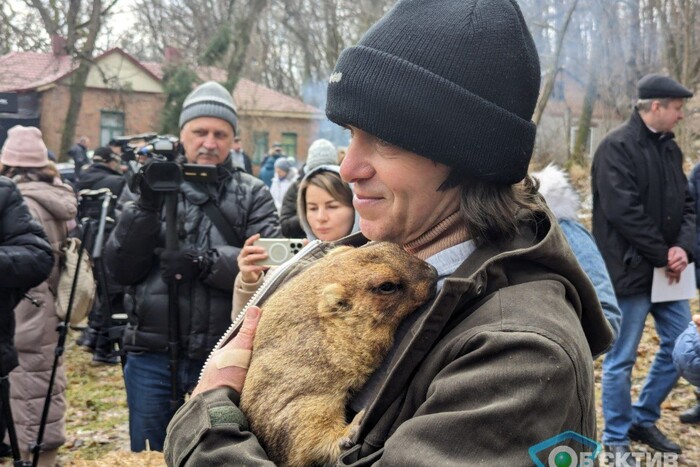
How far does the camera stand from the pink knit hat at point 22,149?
6260 mm

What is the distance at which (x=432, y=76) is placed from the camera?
71.4 inches

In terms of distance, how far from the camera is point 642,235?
20.0 ft

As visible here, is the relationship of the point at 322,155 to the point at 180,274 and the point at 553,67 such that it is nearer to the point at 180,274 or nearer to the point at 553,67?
the point at 180,274

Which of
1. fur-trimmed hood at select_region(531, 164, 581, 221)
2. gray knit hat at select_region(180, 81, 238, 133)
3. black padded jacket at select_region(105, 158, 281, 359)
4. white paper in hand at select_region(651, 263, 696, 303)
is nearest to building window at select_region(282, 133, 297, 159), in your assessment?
white paper in hand at select_region(651, 263, 696, 303)

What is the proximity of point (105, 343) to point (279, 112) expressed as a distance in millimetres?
36491

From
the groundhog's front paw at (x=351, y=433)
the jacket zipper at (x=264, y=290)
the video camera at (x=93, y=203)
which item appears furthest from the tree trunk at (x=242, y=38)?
the groundhog's front paw at (x=351, y=433)

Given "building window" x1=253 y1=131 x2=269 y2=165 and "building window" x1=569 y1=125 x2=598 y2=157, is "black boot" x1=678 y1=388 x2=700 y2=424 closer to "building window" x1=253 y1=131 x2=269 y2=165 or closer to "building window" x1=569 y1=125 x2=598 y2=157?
"building window" x1=569 y1=125 x2=598 y2=157

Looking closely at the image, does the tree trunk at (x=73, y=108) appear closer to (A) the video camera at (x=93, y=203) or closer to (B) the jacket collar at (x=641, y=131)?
(A) the video camera at (x=93, y=203)

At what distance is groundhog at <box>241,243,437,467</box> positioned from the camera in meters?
1.87

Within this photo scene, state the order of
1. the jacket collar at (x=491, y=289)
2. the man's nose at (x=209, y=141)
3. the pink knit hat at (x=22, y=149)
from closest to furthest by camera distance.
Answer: the jacket collar at (x=491, y=289) → the man's nose at (x=209, y=141) → the pink knit hat at (x=22, y=149)

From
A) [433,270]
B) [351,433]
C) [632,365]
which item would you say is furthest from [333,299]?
[632,365]

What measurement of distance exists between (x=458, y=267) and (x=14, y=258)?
12.5 feet

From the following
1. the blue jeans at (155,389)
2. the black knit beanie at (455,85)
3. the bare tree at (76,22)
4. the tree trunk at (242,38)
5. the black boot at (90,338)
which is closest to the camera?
the black knit beanie at (455,85)

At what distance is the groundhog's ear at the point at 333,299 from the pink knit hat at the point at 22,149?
16.3ft
